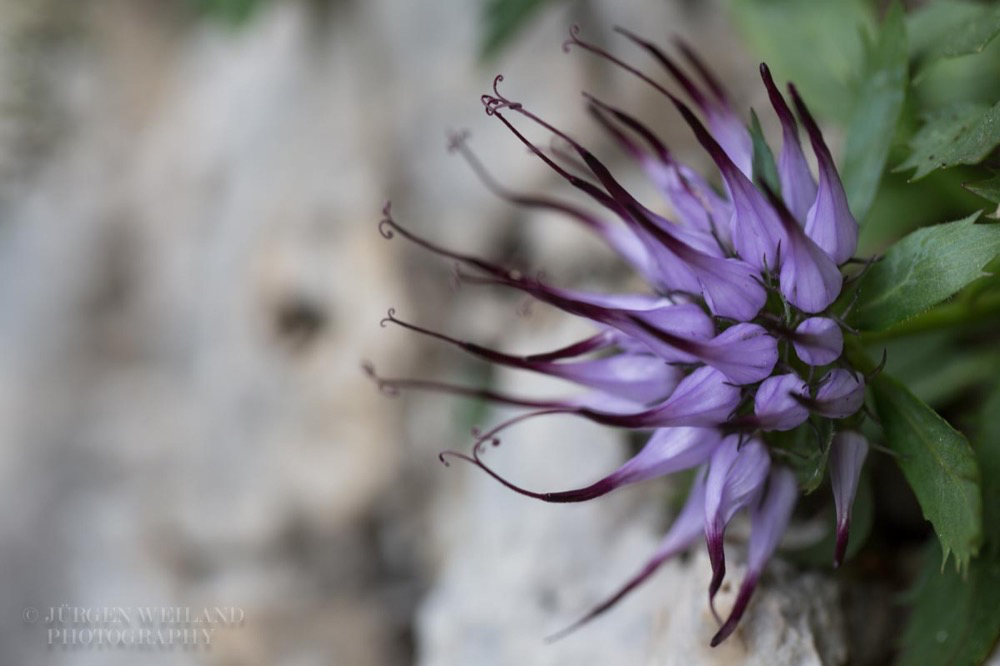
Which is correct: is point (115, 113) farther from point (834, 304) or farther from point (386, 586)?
point (834, 304)

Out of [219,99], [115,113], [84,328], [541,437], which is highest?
[115,113]

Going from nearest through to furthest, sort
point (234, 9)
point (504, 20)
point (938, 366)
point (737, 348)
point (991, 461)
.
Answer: point (737, 348), point (991, 461), point (938, 366), point (504, 20), point (234, 9)

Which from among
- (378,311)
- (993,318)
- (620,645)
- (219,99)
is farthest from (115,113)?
(993,318)

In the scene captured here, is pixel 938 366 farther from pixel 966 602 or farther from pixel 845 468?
pixel 845 468

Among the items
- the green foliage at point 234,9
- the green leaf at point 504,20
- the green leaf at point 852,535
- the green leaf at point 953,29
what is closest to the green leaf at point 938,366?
the green leaf at point 852,535

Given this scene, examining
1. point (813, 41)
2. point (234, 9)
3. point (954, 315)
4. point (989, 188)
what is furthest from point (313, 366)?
point (989, 188)
